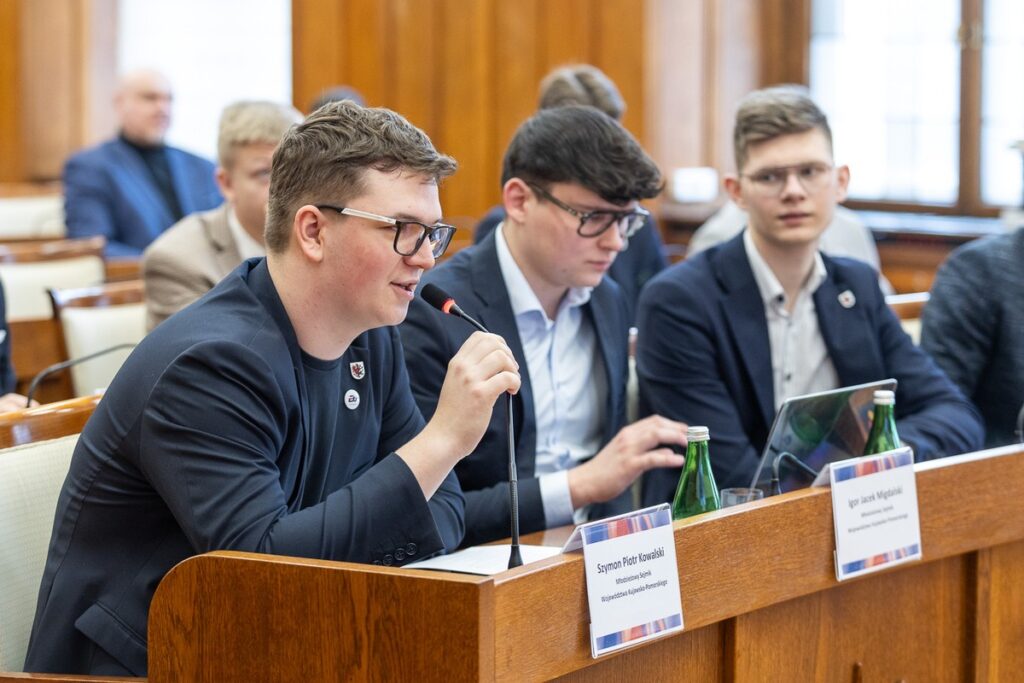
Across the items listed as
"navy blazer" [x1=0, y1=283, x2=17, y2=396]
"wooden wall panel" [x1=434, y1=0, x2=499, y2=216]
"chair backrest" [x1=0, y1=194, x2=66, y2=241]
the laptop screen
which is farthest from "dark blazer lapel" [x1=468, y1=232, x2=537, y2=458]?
"chair backrest" [x1=0, y1=194, x2=66, y2=241]

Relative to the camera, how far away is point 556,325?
2.51 metres

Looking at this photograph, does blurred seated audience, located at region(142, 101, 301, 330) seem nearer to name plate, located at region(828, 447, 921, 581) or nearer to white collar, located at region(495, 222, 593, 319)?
white collar, located at region(495, 222, 593, 319)

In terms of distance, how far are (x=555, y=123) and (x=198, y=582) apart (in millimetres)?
1286

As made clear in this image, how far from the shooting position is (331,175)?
5.49 feet

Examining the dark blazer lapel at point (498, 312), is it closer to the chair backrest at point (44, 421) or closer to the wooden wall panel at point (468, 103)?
the chair backrest at point (44, 421)

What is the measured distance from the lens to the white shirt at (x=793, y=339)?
264cm

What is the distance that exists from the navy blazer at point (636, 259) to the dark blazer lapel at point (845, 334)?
3.43 ft

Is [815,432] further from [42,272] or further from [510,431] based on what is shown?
[42,272]

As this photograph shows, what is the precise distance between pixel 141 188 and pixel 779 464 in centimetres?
463

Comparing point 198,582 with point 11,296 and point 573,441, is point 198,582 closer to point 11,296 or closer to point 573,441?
point 573,441

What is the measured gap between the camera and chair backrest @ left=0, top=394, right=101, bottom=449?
72.7 inches

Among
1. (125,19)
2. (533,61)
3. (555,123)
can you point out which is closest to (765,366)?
(555,123)

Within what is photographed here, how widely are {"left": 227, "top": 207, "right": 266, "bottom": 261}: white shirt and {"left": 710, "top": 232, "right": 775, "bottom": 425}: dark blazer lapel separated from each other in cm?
122

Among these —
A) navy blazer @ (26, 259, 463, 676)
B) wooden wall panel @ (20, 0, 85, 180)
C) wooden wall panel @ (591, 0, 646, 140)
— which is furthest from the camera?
wooden wall panel @ (20, 0, 85, 180)
